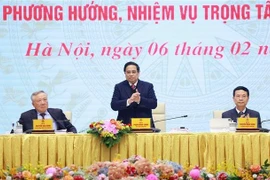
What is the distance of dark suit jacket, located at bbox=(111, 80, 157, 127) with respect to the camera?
29.8 feet

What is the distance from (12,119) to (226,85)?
7.34 feet

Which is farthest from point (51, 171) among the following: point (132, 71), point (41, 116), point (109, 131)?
point (132, 71)

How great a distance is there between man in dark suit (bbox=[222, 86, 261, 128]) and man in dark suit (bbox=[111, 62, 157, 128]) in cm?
72

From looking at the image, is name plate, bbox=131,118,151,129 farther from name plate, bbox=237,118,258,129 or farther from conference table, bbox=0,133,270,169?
name plate, bbox=237,118,258,129

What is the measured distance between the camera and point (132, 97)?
8.94 meters

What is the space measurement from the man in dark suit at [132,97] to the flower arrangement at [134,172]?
152 cm

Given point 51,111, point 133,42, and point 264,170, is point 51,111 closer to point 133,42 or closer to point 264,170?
point 133,42

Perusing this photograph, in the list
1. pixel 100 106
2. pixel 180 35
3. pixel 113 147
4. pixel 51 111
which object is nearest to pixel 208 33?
pixel 180 35

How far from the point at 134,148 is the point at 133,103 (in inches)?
47.7

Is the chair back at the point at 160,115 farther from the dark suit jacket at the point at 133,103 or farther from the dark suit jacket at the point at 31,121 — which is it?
the dark suit jacket at the point at 31,121

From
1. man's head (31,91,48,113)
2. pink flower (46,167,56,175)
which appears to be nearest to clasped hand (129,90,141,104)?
man's head (31,91,48,113)

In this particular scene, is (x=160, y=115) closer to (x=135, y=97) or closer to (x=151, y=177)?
(x=135, y=97)

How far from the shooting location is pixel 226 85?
10.1 meters

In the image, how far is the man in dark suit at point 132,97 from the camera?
905 centimetres
